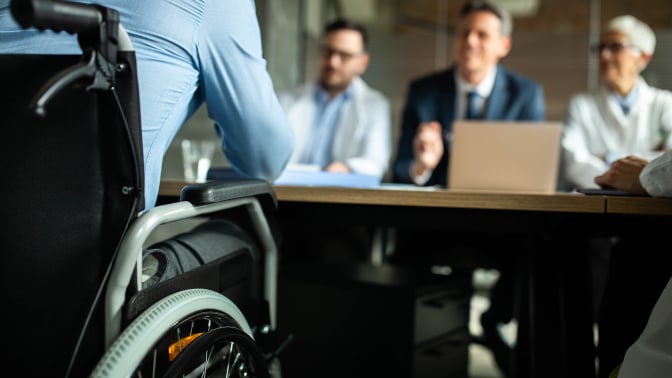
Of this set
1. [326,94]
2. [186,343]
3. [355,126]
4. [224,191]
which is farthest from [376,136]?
[186,343]

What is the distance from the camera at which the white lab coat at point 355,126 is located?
103 inches

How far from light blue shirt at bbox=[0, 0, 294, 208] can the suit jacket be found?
4.35 ft

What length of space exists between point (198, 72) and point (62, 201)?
35cm

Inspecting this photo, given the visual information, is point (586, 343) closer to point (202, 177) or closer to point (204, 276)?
point (204, 276)

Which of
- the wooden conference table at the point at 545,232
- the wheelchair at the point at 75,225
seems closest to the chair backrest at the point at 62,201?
the wheelchair at the point at 75,225

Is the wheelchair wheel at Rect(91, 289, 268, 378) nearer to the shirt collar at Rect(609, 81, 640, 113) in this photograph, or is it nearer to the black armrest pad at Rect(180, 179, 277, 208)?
the black armrest pad at Rect(180, 179, 277, 208)

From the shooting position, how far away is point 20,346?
650mm

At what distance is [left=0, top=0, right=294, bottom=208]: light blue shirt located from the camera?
0.78 m

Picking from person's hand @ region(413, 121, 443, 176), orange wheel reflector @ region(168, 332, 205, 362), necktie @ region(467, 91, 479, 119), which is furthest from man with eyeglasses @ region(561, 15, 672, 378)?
orange wheel reflector @ region(168, 332, 205, 362)

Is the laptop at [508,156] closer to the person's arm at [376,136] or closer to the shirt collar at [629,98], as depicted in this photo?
the person's arm at [376,136]

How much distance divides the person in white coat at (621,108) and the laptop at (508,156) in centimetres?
100

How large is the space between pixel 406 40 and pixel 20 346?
11.9ft

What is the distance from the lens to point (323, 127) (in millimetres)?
2717

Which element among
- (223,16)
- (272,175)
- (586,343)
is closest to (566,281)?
(586,343)
